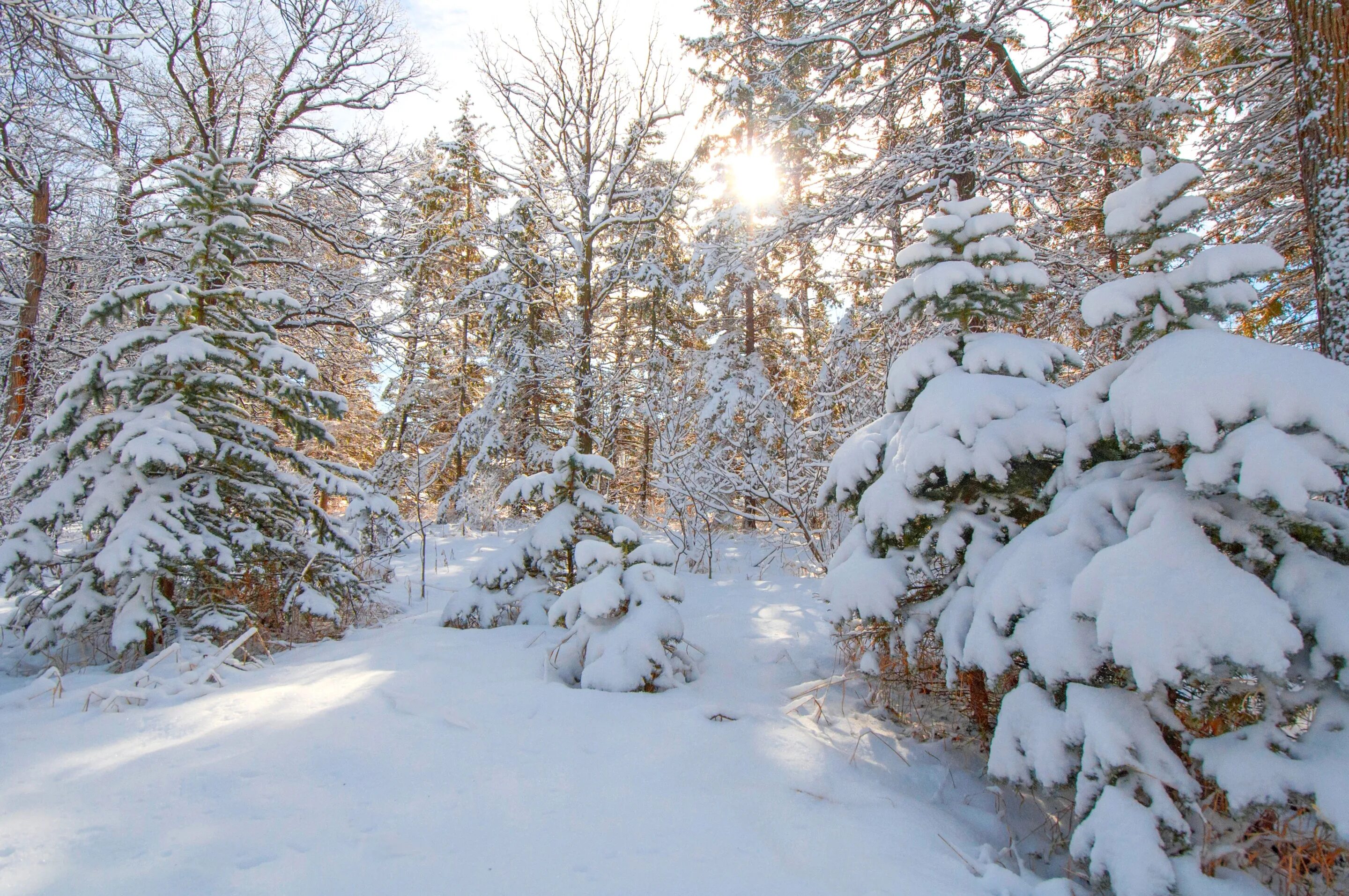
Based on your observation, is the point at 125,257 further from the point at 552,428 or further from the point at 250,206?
the point at 552,428

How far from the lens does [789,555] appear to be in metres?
9.70

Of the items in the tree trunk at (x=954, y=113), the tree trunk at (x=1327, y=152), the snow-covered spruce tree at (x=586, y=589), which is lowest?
the snow-covered spruce tree at (x=586, y=589)

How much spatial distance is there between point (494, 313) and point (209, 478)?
11.2 m

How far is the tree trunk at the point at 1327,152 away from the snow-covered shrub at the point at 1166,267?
2459 millimetres

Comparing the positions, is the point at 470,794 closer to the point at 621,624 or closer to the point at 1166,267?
the point at 621,624

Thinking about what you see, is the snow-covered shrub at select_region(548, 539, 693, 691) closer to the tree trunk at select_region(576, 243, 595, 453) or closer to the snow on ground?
the snow on ground

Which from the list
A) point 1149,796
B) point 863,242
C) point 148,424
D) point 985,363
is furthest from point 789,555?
point 148,424

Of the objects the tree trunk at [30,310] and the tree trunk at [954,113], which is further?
the tree trunk at [30,310]

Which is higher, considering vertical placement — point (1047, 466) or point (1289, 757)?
point (1047, 466)

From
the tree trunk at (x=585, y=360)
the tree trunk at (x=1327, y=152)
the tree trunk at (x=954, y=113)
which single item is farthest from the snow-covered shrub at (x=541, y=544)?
the tree trunk at (x=1327, y=152)

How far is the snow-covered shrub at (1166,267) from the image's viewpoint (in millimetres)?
2453

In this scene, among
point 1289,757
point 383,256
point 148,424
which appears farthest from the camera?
point 383,256

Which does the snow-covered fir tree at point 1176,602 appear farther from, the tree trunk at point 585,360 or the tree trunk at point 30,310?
the tree trunk at point 30,310

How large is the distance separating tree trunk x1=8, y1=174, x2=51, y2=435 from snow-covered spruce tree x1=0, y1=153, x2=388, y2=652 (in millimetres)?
4153
